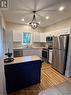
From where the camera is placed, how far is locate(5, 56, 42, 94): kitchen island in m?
2.31

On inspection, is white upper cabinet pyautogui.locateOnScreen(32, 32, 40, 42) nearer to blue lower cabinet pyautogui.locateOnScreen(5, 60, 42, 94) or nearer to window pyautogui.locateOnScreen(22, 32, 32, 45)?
window pyautogui.locateOnScreen(22, 32, 32, 45)

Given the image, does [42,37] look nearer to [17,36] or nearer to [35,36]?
[35,36]

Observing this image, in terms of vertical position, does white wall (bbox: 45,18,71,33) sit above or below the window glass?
above

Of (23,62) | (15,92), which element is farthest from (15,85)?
(23,62)

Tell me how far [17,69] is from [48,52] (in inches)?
127

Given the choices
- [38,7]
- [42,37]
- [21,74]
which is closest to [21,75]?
[21,74]

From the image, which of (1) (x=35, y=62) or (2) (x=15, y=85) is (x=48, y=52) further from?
(2) (x=15, y=85)

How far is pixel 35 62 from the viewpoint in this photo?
8.86 ft

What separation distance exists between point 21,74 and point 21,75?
0.11ft

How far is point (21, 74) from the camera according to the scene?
249 cm

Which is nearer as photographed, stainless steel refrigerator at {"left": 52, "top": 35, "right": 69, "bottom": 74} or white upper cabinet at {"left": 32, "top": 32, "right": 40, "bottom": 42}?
stainless steel refrigerator at {"left": 52, "top": 35, "right": 69, "bottom": 74}

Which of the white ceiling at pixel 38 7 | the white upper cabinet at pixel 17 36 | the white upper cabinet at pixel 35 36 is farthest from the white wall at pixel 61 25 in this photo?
the white upper cabinet at pixel 17 36

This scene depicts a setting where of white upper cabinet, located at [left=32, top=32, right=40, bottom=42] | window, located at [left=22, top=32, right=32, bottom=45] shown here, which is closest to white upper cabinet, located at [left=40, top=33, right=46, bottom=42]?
white upper cabinet, located at [left=32, top=32, right=40, bottom=42]

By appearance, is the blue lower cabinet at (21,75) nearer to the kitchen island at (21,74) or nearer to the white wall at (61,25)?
the kitchen island at (21,74)
